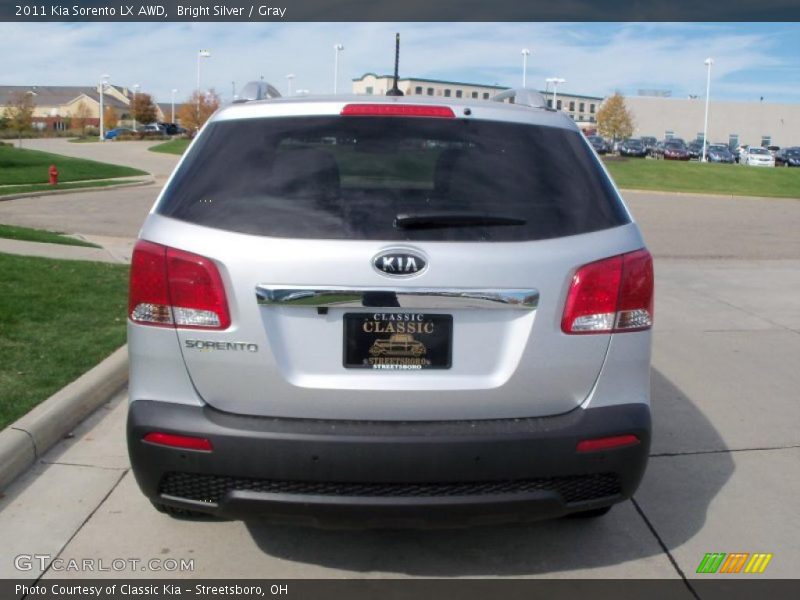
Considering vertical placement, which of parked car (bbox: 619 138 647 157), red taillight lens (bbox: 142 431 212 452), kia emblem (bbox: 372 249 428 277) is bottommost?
red taillight lens (bbox: 142 431 212 452)

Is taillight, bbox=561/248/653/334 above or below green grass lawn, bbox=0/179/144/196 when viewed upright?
above

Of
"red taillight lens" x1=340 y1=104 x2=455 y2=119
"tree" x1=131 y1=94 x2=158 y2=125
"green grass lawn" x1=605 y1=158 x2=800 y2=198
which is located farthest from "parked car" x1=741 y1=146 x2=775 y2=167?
"tree" x1=131 y1=94 x2=158 y2=125

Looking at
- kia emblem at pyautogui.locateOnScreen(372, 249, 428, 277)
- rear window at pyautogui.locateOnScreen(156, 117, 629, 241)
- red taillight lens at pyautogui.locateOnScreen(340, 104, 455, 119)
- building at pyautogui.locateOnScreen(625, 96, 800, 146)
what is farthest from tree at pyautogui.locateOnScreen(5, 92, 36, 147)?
building at pyautogui.locateOnScreen(625, 96, 800, 146)

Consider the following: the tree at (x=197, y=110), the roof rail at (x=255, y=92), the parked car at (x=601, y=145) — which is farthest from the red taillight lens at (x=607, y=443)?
the tree at (x=197, y=110)

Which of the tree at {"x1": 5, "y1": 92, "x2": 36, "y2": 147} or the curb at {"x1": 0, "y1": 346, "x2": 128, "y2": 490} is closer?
the curb at {"x1": 0, "y1": 346, "x2": 128, "y2": 490}

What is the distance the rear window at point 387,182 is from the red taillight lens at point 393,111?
0.07ft

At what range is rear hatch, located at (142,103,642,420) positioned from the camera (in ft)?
10.1

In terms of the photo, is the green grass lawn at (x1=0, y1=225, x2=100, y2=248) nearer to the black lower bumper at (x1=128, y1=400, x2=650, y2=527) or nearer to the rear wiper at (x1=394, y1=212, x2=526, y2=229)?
the black lower bumper at (x1=128, y1=400, x2=650, y2=527)

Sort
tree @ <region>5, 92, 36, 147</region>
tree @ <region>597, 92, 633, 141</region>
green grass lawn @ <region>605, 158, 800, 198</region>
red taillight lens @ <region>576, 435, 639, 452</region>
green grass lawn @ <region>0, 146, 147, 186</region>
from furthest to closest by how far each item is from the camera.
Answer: tree @ <region>597, 92, 633, 141</region>, tree @ <region>5, 92, 36, 147</region>, green grass lawn @ <region>605, 158, 800, 198</region>, green grass lawn @ <region>0, 146, 147, 186</region>, red taillight lens @ <region>576, 435, 639, 452</region>

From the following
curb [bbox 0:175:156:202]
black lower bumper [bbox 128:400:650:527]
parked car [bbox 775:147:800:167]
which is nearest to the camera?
black lower bumper [bbox 128:400:650:527]

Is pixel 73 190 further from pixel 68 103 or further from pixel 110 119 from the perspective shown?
pixel 68 103

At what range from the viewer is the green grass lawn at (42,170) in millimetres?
26316
